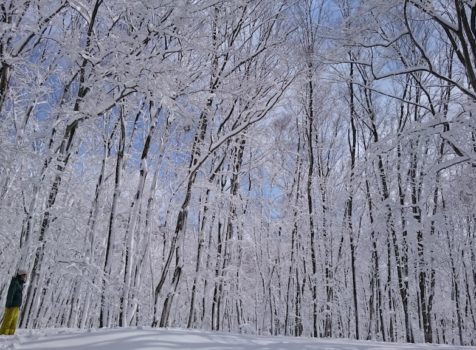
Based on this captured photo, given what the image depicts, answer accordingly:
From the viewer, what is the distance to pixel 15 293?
693cm

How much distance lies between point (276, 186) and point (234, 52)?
11.4 meters

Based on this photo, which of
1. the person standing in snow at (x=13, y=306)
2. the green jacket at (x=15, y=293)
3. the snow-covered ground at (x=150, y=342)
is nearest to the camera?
the snow-covered ground at (x=150, y=342)

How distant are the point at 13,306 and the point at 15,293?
0.26 meters

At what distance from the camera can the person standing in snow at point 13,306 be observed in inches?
259

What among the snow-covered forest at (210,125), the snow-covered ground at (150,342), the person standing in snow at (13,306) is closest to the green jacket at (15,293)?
the person standing in snow at (13,306)

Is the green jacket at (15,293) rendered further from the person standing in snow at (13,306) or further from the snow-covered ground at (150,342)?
the snow-covered ground at (150,342)

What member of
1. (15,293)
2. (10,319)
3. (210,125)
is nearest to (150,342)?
(10,319)

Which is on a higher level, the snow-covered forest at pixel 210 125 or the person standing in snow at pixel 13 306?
the snow-covered forest at pixel 210 125

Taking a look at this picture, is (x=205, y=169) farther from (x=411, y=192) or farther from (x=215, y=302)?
(x=411, y=192)

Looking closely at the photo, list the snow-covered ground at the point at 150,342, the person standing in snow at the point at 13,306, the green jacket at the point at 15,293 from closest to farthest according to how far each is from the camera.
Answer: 1. the snow-covered ground at the point at 150,342
2. the person standing in snow at the point at 13,306
3. the green jacket at the point at 15,293

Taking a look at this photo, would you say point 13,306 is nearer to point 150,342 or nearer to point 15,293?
point 15,293

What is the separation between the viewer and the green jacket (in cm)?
678

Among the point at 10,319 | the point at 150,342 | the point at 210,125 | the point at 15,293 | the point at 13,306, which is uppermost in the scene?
the point at 210,125

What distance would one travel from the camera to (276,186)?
65.8ft
